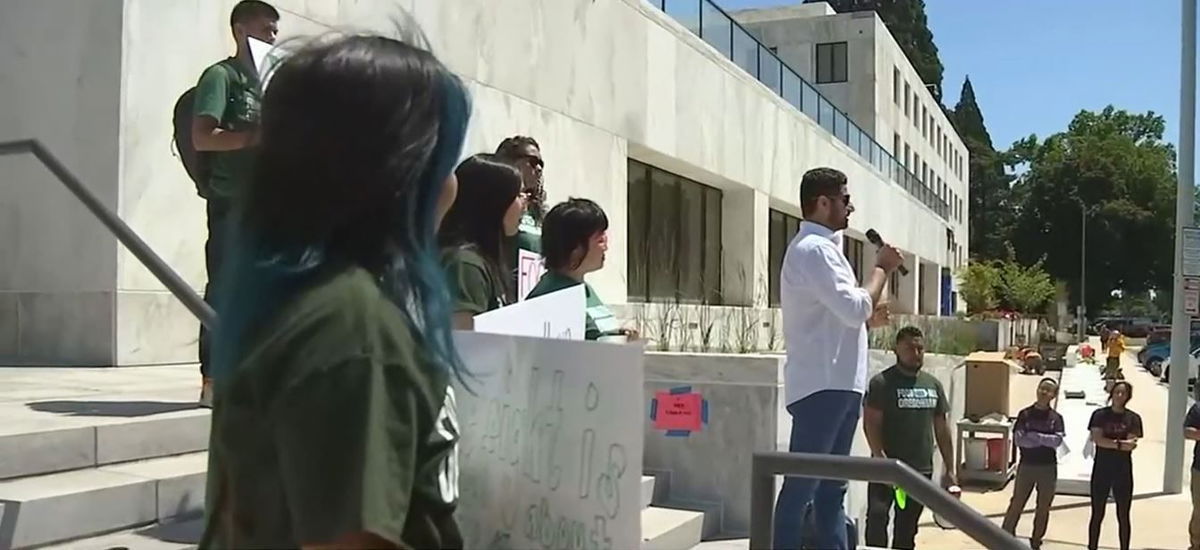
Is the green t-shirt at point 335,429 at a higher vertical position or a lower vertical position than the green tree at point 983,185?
lower

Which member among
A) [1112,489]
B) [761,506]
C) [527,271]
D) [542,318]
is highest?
[527,271]

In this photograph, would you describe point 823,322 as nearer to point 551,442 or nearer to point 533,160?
point 533,160

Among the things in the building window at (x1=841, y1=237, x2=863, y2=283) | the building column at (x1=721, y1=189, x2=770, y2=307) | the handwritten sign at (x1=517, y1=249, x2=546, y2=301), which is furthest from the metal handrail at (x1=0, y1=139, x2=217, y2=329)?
the building window at (x1=841, y1=237, x2=863, y2=283)

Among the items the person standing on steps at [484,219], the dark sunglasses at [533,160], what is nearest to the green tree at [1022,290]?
the dark sunglasses at [533,160]

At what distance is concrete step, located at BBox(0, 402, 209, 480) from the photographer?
4125mm

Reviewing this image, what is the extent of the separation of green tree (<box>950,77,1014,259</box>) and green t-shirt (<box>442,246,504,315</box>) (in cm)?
8252

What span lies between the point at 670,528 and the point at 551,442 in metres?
3.60

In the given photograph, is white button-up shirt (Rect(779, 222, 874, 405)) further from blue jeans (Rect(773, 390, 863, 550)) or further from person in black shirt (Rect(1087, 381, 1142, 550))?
person in black shirt (Rect(1087, 381, 1142, 550))

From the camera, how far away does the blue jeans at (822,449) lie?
14.9 feet

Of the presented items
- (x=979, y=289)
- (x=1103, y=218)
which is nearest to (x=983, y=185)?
(x=1103, y=218)

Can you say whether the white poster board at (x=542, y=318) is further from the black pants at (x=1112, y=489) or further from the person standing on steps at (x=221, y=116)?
the black pants at (x=1112, y=489)

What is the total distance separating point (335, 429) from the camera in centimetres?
127

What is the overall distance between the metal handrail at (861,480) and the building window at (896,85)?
43.7 m

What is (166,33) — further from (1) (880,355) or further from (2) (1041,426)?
(2) (1041,426)
